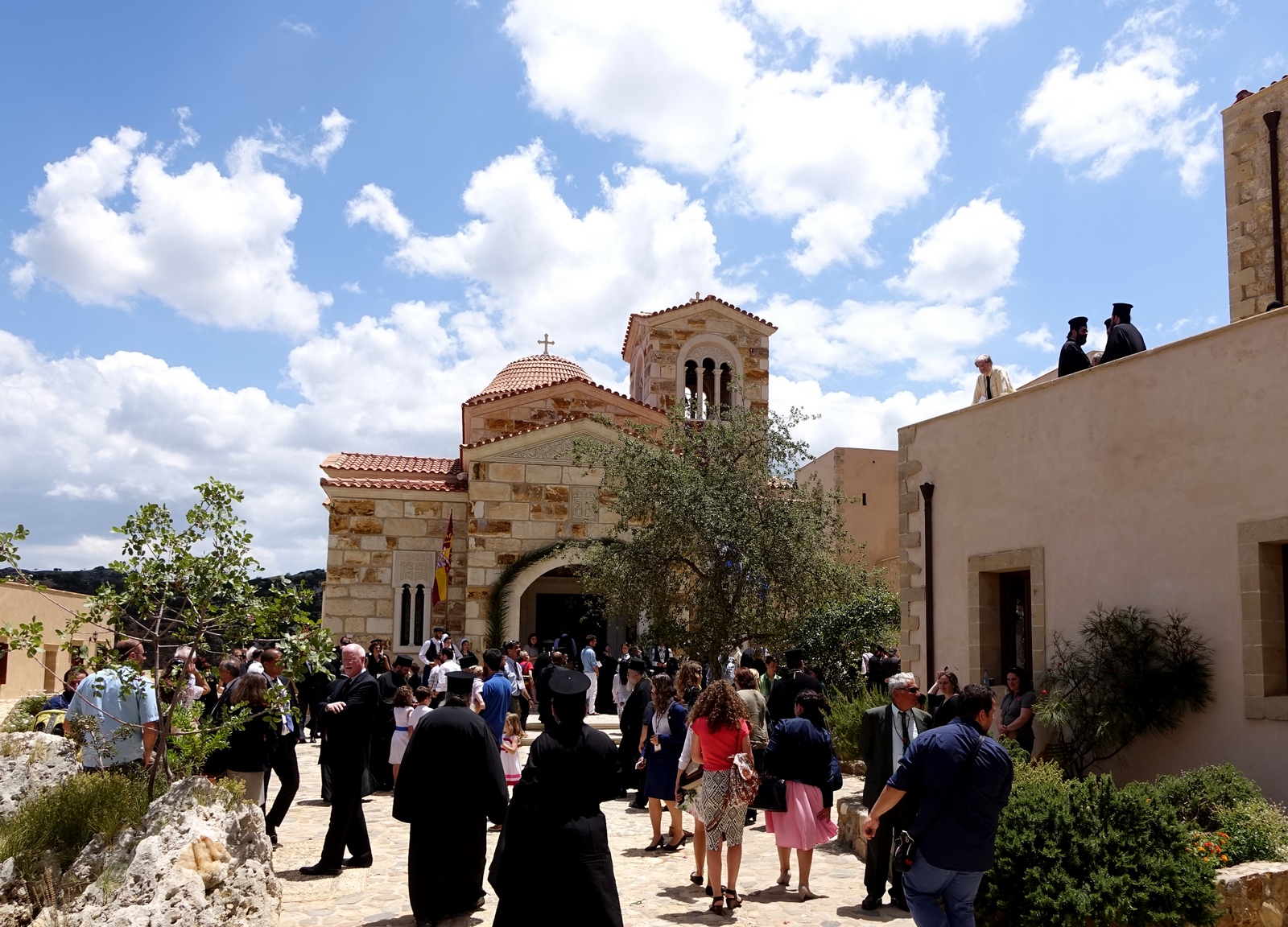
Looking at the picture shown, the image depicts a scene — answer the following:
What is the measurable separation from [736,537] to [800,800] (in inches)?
410

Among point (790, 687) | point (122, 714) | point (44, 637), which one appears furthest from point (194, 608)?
point (44, 637)

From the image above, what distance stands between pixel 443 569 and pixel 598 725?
5.93 metres

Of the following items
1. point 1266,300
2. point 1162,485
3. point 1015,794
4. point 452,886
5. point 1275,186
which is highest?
point 1275,186

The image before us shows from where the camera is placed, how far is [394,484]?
23984 millimetres

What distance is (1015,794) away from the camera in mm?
7297

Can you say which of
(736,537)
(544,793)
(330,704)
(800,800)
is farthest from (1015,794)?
(736,537)

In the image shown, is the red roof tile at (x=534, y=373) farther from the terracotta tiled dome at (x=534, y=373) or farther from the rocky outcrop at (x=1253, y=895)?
the rocky outcrop at (x=1253, y=895)

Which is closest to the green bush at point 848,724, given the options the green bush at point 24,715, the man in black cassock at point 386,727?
the man in black cassock at point 386,727

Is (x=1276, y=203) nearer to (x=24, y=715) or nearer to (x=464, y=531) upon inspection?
(x=464, y=531)

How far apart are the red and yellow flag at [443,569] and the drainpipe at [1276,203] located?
15800 mm

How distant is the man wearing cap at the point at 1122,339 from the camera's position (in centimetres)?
1140

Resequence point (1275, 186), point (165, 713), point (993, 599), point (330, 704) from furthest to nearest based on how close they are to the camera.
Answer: point (1275, 186), point (993, 599), point (330, 704), point (165, 713)

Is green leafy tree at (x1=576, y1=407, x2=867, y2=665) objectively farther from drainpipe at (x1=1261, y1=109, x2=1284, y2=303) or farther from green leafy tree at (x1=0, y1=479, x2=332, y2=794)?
green leafy tree at (x1=0, y1=479, x2=332, y2=794)

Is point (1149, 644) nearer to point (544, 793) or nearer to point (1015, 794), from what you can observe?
point (1015, 794)
